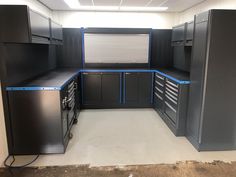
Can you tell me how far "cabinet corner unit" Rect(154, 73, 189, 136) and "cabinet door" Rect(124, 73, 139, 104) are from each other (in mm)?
547

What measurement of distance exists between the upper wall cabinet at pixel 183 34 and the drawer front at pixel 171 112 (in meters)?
1.18

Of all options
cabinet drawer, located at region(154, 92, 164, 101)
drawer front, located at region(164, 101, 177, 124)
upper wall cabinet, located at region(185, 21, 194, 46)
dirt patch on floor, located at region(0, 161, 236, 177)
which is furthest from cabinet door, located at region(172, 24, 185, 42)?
dirt patch on floor, located at region(0, 161, 236, 177)

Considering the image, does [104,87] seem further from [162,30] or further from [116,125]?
[162,30]

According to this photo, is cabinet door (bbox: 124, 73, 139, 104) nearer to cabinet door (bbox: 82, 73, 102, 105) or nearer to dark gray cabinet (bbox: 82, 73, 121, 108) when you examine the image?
dark gray cabinet (bbox: 82, 73, 121, 108)

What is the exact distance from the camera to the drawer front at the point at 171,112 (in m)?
3.38

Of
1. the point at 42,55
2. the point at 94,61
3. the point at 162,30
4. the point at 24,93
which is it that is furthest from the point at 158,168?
the point at 162,30

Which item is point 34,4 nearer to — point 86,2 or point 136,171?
point 86,2

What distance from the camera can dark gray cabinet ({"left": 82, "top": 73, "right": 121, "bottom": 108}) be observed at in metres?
4.52

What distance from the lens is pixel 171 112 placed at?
3537 mm

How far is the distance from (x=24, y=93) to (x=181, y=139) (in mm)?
2461

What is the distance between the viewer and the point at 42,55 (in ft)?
12.4

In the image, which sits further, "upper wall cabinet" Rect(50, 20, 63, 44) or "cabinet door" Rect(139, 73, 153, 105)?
"cabinet door" Rect(139, 73, 153, 105)

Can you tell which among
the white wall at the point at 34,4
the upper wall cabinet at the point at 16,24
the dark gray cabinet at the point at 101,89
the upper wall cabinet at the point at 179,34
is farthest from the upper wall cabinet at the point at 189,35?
the white wall at the point at 34,4

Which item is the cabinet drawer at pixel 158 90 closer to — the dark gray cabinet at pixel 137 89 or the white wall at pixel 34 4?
the dark gray cabinet at pixel 137 89
